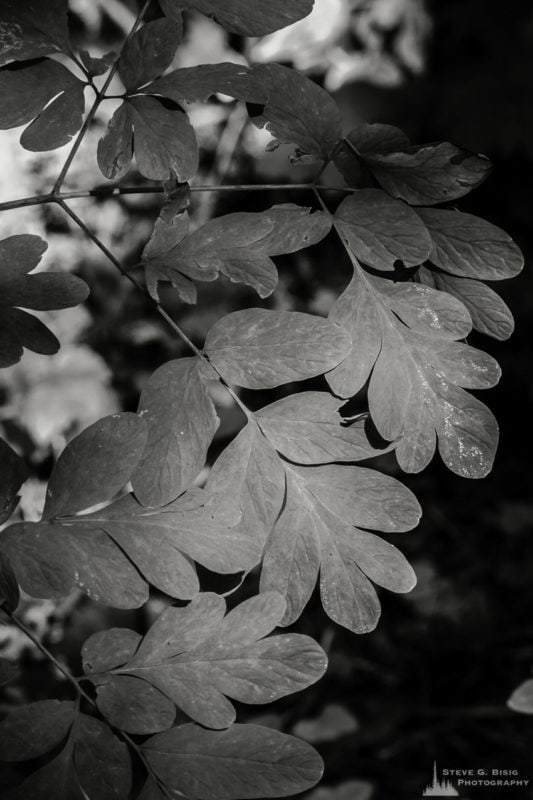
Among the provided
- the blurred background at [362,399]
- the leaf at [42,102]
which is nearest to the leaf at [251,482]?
the leaf at [42,102]

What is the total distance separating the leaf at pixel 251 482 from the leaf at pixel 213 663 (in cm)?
8

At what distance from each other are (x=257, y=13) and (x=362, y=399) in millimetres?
1587

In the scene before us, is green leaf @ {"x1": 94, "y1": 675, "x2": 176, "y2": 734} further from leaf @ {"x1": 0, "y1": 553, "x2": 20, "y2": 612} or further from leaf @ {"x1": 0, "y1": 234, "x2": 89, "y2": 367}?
leaf @ {"x1": 0, "y1": 234, "x2": 89, "y2": 367}

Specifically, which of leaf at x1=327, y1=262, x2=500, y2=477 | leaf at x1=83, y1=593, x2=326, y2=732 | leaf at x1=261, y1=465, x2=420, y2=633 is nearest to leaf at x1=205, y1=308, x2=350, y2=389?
leaf at x1=327, y1=262, x2=500, y2=477

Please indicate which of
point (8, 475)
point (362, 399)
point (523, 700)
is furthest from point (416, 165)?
point (362, 399)

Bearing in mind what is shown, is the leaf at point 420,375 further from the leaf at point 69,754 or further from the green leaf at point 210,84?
the leaf at point 69,754

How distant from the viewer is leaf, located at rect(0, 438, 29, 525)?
770mm

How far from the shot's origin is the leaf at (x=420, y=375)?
2.45ft

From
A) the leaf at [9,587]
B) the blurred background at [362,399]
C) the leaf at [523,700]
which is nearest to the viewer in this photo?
the leaf at [9,587]

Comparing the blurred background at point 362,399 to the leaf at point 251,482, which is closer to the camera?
the leaf at point 251,482

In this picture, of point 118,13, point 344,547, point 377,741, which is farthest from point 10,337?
point 377,741

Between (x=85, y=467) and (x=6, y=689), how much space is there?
1.05m

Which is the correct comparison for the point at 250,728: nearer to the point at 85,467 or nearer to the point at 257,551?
the point at 257,551

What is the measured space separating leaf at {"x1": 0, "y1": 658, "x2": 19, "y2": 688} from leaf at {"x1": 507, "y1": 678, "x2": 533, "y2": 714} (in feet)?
2.56
